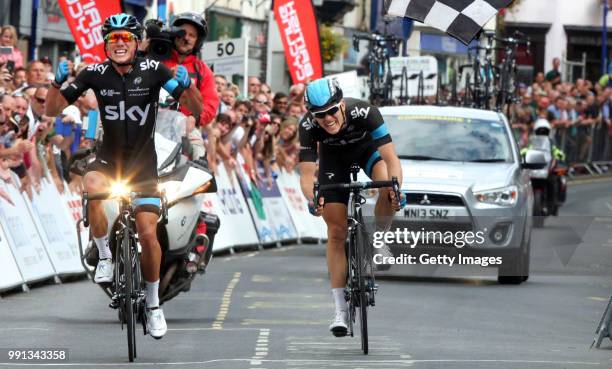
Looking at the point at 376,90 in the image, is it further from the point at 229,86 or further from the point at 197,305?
the point at 197,305

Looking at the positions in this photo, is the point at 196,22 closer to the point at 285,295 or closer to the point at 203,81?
the point at 203,81

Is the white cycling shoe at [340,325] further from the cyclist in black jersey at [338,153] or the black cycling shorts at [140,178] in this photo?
the black cycling shorts at [140,178]

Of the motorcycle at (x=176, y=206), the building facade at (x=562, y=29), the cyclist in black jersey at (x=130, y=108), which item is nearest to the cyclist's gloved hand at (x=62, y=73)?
the cyclist in black jersey at (x=130, y=108)

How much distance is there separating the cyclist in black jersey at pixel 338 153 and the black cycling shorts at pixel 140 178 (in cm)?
93

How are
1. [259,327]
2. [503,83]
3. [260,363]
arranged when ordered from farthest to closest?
[503,83]
[259,327]
[260,363]

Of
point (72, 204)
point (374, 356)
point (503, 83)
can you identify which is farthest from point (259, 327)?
point (503, 83)

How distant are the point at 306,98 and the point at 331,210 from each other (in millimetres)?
876

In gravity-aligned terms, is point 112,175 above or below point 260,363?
above

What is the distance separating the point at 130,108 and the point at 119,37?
0.45 m

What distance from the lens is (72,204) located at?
735 inches

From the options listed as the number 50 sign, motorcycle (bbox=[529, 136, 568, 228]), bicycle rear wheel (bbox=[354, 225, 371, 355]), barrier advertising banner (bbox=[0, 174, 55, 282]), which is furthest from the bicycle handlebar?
motorcycle (bbox=[529, 136, 568, 228])

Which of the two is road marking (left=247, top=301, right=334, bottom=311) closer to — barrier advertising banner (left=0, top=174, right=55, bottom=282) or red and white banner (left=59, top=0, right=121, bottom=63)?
barrier advertising banner (left=0, top=174, right=55, bottom=282)

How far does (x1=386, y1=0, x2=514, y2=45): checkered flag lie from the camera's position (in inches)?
459

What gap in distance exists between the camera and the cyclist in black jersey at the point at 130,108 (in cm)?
1146
